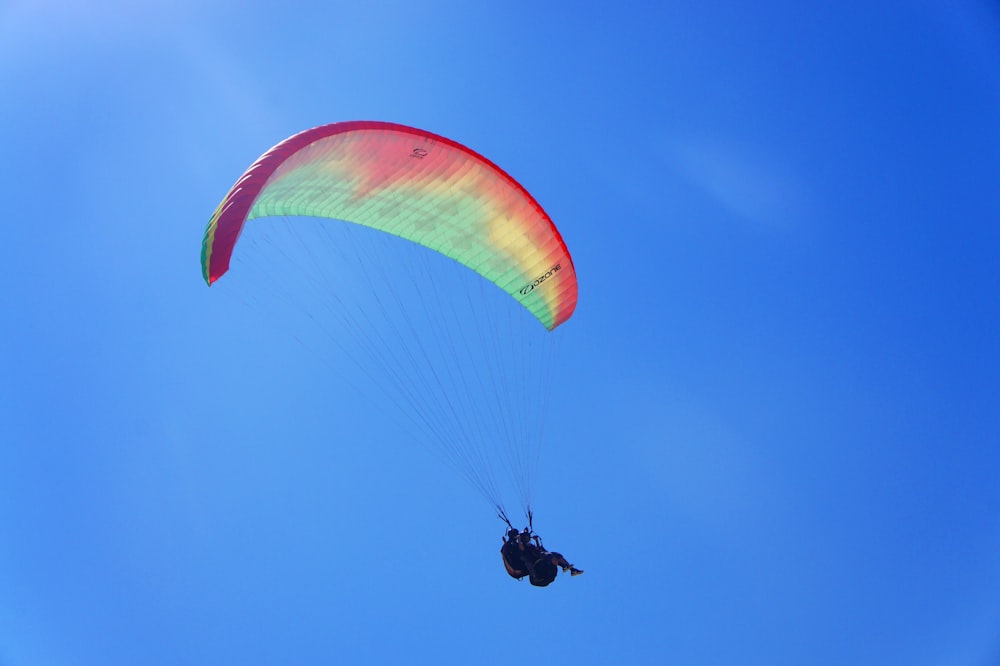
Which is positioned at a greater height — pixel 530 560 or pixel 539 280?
pixel 539 280

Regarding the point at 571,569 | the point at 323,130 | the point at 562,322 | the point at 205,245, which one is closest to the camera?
the point at 205,245

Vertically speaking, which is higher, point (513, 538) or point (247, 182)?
point (247, 182)

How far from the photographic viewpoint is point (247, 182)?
Answer: 1143cm

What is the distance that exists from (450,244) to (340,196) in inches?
92.8

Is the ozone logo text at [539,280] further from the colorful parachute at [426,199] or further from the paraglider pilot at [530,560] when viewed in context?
the paraglider pilot at [530,560]

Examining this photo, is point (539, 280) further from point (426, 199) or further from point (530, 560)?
point (530, 560)

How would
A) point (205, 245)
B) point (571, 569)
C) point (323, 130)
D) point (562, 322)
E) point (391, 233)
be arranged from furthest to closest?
1. point (562, 322)
2. point (391, 233)
3. point (571, 569)
4. point (323, 130)
5. point (205, 245)

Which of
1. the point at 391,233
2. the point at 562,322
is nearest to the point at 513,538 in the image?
the point at 562,322

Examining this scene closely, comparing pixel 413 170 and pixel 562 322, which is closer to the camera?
Answer: pixel 413 170

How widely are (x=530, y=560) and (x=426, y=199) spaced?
6454 millimetres

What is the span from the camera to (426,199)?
48.8 feet

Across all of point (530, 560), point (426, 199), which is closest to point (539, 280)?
point (426, 199)

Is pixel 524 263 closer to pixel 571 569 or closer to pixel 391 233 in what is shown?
pixel 391 233

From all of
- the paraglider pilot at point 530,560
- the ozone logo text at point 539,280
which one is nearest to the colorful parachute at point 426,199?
the ozone logo text at point 539,280
